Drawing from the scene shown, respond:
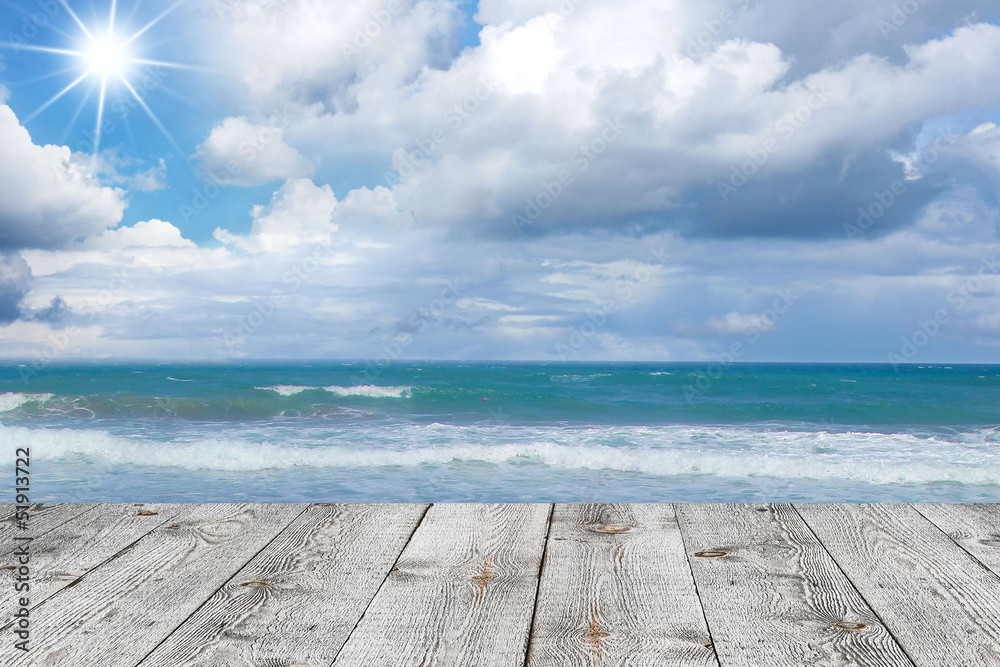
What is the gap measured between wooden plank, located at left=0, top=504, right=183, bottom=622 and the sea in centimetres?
347

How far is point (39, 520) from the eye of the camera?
1951 mm

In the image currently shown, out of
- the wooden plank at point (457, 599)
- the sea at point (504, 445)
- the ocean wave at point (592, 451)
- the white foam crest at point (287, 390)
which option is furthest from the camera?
the white foam crest at point (287, 390)

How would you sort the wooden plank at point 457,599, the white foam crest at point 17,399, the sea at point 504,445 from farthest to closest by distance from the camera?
1. the white foam crest at point 17,399
2. the sea at point 504,445
3. the wooden plank at point 457,599

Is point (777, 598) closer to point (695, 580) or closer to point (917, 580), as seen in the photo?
point (695, 580)

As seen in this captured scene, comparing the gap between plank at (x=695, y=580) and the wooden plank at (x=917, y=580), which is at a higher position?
the gap between plank at (x=695, y=580)

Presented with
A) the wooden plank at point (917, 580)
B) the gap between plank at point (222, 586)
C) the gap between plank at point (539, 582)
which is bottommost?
the wooden plank at point (917, 580)

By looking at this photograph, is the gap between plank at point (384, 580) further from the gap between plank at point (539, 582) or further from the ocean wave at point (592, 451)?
the ocean wave at point (592, 451)

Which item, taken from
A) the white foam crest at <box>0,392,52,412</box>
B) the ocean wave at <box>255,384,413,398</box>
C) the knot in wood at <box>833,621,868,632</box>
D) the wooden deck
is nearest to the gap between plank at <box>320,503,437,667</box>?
the wooden deck

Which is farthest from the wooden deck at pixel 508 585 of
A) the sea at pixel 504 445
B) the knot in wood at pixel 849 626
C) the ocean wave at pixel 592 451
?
the ocean wave at pixel 592 451

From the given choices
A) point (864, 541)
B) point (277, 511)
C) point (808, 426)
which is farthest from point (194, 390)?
point (864, 541)

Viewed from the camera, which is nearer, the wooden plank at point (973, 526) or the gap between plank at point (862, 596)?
the gap between plank at point (862, 596)

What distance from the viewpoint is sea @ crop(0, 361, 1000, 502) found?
620cm

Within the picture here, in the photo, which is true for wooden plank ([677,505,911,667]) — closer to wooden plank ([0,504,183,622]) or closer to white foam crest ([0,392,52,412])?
wooden plank ([0,504,183,622])

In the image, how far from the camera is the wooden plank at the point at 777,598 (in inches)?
44.6
